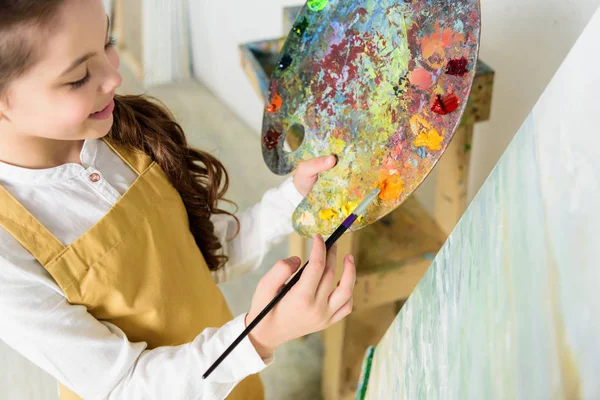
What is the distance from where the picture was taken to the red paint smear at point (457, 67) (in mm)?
595

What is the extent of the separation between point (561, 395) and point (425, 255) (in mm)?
978

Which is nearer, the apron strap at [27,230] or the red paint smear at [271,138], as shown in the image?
the apron strap at [27,230]

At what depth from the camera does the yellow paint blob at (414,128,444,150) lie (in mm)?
632

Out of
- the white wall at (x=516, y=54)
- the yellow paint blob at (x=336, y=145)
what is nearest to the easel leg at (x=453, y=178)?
the white wall at (x=516, y=54)

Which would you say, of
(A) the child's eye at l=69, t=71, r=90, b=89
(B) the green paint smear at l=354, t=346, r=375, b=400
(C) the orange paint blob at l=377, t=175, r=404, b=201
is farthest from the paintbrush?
(A) the child's eye at l=69, t=71, r=90, b=89

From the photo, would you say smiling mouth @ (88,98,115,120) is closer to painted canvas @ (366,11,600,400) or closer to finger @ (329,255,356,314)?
finger @ (329,255,356,314)

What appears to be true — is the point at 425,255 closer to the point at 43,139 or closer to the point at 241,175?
the point at 43,139

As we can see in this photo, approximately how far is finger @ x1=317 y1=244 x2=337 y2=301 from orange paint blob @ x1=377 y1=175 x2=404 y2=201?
0.09 metres

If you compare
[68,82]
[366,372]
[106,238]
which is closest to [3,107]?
[68,82]

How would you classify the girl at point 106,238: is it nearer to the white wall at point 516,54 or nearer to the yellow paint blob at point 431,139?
the yellow paint blob at point 431,139

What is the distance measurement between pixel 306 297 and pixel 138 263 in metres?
0.31

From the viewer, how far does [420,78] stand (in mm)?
647

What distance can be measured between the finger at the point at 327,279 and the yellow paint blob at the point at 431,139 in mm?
172

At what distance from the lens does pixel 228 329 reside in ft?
2.45
